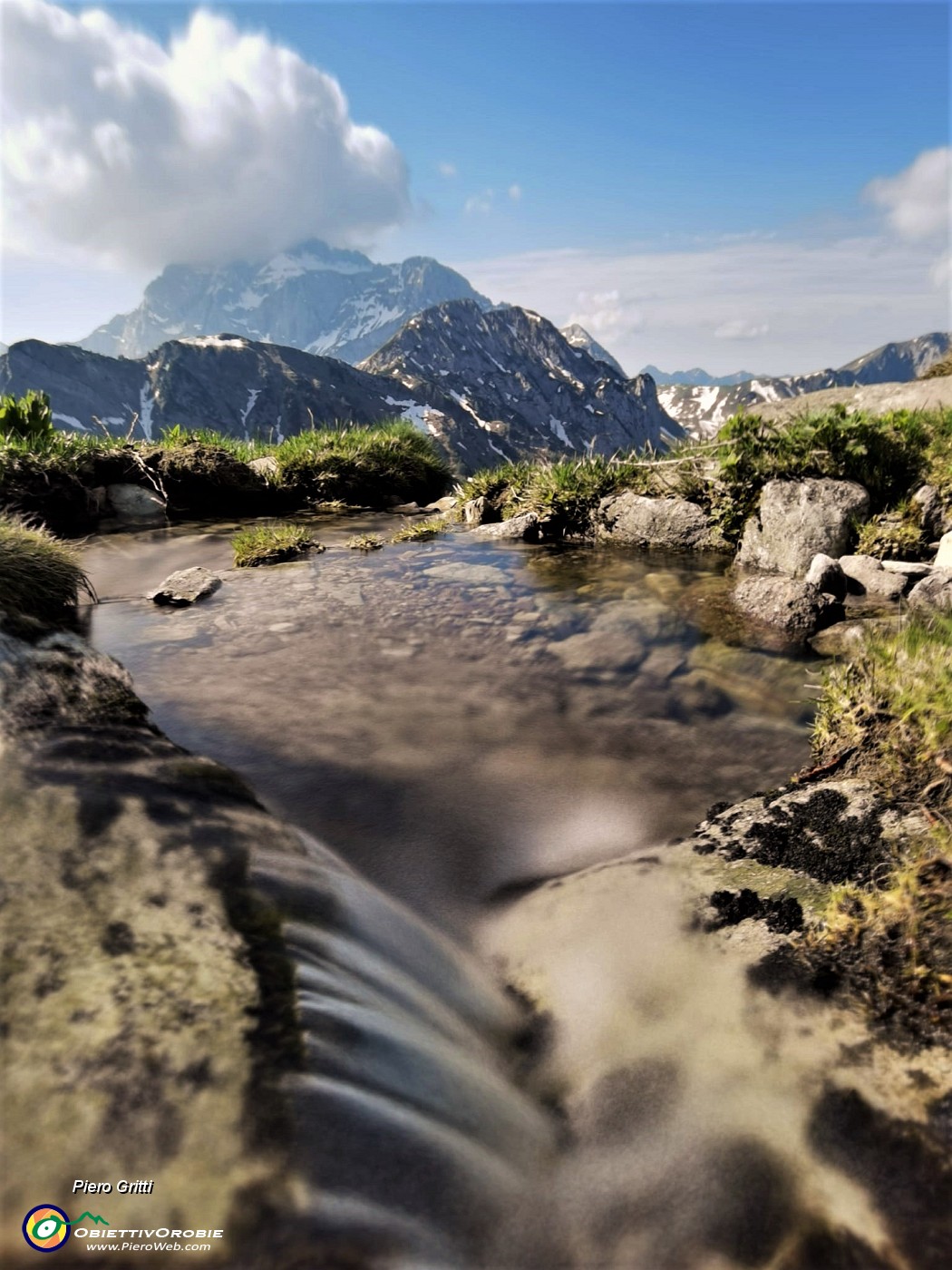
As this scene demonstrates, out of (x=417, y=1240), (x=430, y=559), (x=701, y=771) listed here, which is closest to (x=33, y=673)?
(x=417, y=1240)

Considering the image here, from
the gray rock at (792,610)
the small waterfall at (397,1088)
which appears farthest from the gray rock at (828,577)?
the small waterfall at (397,1088)

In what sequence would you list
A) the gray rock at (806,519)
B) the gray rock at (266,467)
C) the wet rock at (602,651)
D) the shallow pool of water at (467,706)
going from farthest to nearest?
the gray rock at (266,467), the gray rock at (806,519), the wet rock at (602,651), the shallow pool of water at (467,706)

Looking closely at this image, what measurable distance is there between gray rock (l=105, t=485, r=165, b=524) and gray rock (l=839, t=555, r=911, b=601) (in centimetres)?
1655

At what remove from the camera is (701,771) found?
6.18m

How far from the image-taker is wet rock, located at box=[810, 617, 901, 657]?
8.17m

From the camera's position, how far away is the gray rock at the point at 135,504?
17672mm

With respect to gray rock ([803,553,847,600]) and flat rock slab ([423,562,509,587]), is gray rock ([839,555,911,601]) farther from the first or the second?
flat rock slab ([423,562,509,587])

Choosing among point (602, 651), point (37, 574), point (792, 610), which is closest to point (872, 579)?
point (792, 610)

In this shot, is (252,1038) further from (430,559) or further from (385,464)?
(385,464)

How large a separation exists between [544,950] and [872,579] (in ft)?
29.1

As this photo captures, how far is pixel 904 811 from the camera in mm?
4168

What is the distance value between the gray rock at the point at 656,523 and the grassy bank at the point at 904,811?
356 inches

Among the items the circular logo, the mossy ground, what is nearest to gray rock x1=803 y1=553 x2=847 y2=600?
the circular logo

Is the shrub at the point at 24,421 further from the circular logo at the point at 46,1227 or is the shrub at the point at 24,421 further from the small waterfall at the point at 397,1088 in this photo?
the circular logo at the point at 46,1227
